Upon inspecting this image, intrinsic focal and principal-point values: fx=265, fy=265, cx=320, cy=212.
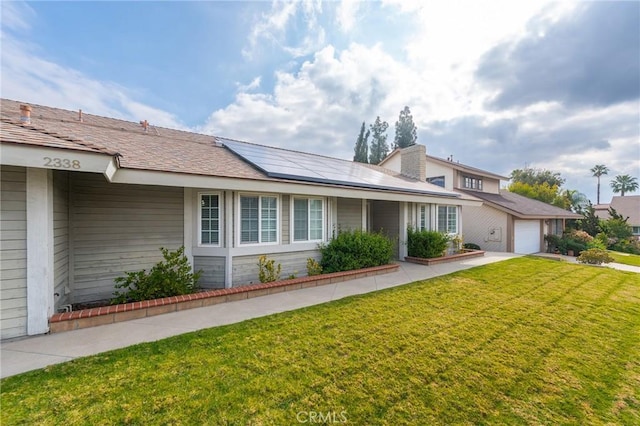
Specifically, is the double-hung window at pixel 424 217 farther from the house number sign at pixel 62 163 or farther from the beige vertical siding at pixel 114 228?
the house number sign at pixel 62 163

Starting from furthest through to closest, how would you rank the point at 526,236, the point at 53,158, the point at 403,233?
the point at 526,236, the point at 403,233, the point at 53,158

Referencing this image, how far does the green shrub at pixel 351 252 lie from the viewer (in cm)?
832

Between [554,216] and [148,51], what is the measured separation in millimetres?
26701

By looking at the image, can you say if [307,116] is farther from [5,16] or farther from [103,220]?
[103,220]

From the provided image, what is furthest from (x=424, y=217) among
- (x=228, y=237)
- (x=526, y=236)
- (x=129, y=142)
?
(x=129, y=142)

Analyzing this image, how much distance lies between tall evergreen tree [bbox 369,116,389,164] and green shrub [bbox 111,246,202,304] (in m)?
38.8

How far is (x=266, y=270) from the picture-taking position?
729 cm

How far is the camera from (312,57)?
46.9ft

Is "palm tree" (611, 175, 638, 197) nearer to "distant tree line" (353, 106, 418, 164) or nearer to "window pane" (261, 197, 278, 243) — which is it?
"distant tree line" (353, 106, 418, 164)

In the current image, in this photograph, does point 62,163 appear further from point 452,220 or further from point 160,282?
point 452,220

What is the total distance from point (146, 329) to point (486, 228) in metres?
19.6

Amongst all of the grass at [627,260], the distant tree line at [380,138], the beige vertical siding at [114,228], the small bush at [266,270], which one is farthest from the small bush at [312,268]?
the distant tree line at [380,138]

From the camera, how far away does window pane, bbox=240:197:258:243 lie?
7059mm

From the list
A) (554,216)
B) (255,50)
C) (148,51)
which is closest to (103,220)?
(148,51)
